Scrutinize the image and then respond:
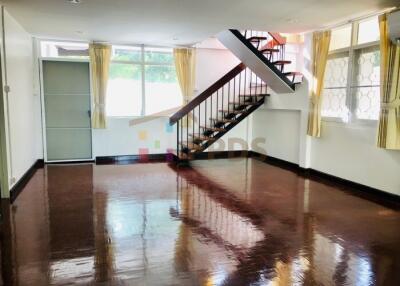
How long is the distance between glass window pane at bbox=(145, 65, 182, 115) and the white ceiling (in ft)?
4.08

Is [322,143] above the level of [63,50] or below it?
below

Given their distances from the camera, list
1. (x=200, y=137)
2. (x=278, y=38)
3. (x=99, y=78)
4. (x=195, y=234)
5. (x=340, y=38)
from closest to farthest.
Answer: (x=195, y=234) < (x=340, y=38) < (x=278, y=38) < (x=99, y=78) < (x=200, y=137)

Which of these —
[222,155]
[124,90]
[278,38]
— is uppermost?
[278,38]

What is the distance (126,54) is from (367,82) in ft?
16.6

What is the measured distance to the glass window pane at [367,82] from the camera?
15.9 ft

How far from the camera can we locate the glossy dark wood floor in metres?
2.61

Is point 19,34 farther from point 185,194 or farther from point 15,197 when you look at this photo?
point 185,194

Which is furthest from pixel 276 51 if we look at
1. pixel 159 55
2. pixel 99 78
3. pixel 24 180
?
pixel 24 180

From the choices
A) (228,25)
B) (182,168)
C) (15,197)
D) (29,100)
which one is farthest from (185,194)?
(29,100)

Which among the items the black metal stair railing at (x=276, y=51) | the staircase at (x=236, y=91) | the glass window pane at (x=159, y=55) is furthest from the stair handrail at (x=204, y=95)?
the glass window pane at (x=159, y=55)

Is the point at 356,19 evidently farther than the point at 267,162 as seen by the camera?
No

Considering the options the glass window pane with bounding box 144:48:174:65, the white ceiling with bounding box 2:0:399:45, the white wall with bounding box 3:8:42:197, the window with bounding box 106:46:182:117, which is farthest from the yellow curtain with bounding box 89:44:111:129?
the white wall with bounding box 3:8:42:197

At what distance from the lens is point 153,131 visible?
7.68 m

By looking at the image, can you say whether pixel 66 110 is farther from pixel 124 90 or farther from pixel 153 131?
pixel 153 131
